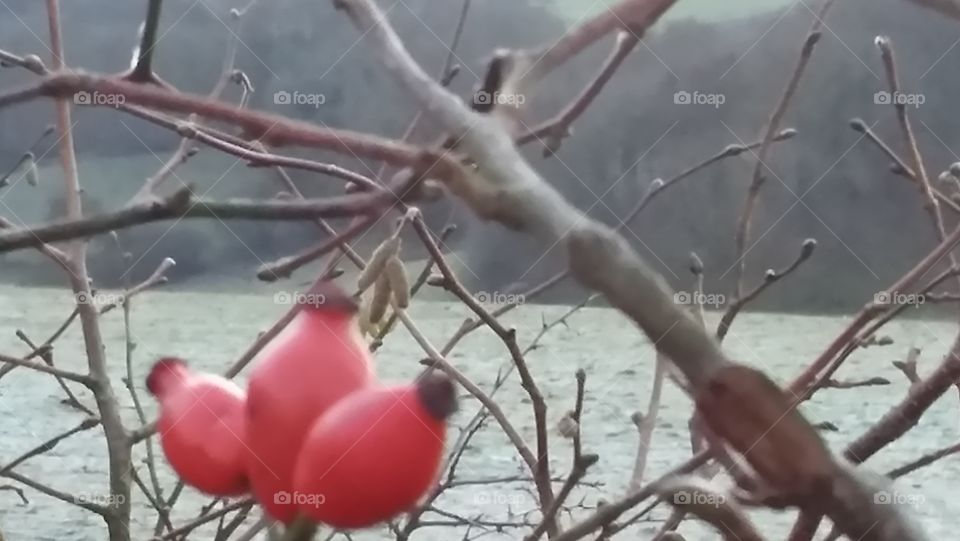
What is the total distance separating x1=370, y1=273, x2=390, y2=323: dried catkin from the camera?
7.7 inches

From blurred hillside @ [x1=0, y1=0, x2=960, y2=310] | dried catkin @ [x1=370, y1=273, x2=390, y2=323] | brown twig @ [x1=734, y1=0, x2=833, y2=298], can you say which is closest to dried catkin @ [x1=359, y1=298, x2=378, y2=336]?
dried catkin @ [x1=370, y1=273, x2=390, y2=323]

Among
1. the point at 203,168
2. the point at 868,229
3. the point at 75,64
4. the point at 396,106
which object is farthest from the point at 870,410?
the point at 75,64

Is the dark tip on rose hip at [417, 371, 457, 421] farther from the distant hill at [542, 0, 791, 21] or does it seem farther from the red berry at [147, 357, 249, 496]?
the distant hill at [542, 0, 791, 21]

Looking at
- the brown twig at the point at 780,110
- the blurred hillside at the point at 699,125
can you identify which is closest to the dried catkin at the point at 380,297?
the brown twig at the point at 780,110

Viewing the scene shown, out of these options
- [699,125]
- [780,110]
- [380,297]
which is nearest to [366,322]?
[380,297]

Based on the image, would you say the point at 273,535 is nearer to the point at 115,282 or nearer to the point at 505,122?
the point at 505,122

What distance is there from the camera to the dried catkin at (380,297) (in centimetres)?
20

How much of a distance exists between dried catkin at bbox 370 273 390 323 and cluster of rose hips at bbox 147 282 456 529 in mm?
40

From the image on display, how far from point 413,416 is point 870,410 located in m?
0.64

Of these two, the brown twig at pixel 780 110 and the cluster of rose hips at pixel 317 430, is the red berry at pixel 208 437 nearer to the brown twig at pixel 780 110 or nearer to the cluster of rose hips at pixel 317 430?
the cluster of rose hips at pixel 317 430

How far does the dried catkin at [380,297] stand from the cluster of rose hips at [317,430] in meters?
0.04

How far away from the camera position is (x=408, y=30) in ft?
2.13

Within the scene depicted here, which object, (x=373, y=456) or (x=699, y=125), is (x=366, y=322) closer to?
(x=373, y=456)

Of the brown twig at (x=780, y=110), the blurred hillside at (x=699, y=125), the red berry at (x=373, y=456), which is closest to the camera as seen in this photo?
the red berry at (x=373, y=456)
